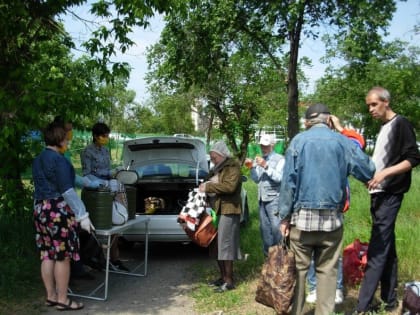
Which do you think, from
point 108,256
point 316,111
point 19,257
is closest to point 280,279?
point 316,111

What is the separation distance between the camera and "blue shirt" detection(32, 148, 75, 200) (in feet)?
16.0

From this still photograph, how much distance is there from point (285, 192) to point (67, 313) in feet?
8.75

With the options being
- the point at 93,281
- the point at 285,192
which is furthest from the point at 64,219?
the point at 285,192

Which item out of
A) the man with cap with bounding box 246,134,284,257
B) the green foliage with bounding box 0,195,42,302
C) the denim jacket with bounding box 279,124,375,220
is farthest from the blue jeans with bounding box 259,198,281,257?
the green foliage with bounding box 0,195,42,302

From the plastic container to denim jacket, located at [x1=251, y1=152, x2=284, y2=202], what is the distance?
5.75 feet

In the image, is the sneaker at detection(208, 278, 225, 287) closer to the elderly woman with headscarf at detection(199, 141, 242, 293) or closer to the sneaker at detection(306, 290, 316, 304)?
the elderly woman with headscarf at detection(199, 141, 242, 293)

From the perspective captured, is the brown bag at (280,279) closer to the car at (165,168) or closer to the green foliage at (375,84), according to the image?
the car at (165,168)

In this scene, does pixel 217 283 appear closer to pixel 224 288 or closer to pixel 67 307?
pixel 224 288

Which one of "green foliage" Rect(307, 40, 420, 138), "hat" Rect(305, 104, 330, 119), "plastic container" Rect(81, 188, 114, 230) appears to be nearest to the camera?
"hat" Rect(305, 104, 330, 119)

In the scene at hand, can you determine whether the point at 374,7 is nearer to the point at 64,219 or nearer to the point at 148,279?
the point at 148,279

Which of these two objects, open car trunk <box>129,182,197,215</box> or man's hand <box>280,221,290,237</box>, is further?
open car trunk <box>129,182,197,215</box>

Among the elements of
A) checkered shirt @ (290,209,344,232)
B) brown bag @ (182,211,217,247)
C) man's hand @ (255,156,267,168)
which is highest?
man's hand @ (255,156,267,168)

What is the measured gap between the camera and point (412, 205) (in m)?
9.29

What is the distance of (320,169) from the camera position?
3.91 metres
